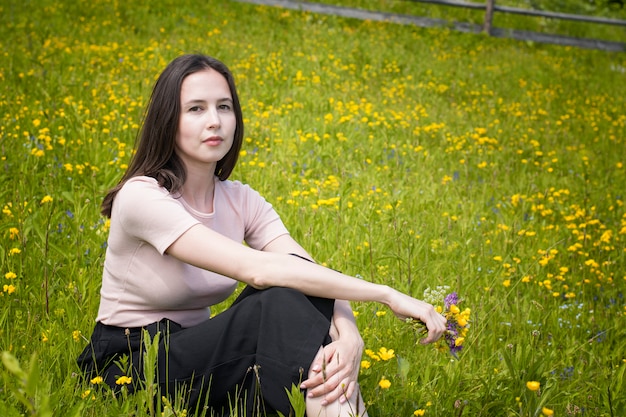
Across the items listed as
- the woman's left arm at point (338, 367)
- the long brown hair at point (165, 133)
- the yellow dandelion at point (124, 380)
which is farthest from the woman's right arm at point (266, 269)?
the yellow dandelion at point (124, 380)

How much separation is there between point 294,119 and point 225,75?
3.32 meters

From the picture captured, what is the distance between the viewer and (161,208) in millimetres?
2076

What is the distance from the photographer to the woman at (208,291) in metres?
1.90

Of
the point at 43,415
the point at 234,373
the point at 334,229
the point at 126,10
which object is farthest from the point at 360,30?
the point at 43,415

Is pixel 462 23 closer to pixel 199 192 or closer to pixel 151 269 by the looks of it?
pixel 199 192

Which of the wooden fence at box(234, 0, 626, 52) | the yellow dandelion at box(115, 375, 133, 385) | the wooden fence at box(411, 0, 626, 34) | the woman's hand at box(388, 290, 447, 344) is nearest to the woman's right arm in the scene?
the woman's hand at box(388, 290, 447, 344)

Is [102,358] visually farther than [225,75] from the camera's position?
No

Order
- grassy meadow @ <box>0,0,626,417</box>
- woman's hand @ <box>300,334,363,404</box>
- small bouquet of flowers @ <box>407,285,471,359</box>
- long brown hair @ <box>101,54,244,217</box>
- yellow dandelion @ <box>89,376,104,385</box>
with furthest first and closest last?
grassy meadow @ <box>0,0,626,417</box>
long brown hair @ <box>101,54,244,217</box>
small bouquet of flowers @ <box>407,285,471,359</box>
yellow dandelion @ <box>89,376,104,385</box>
woman's hand @ <box>300,334,363,404</box>

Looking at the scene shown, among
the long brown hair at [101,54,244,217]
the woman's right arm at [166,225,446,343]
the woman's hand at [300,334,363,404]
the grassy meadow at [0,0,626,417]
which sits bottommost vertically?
the grassy meadow at [0,0,626,417]

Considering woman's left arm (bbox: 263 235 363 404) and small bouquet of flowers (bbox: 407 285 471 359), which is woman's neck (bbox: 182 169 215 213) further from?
small bouquet of flowers (bbox: 407 285 471 359)

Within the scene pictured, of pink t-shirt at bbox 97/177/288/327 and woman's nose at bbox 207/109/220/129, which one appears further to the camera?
woman's nose at bbox 207/109/220/129

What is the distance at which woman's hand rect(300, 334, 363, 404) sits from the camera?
1.85 metres

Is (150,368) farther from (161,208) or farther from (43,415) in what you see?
(161,208)

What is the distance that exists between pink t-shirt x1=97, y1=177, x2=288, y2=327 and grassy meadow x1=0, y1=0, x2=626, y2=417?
0.28 meters
